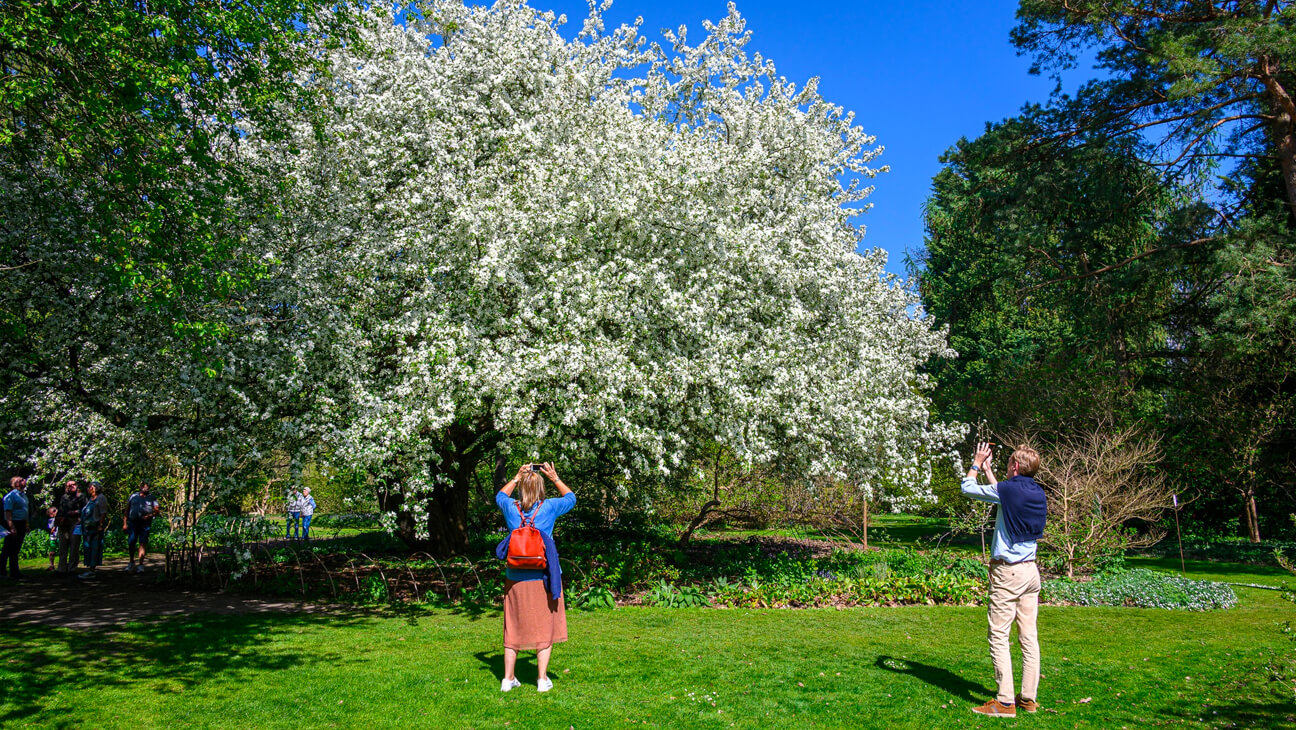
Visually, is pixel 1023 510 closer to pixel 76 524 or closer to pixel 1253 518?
pixel 76 524

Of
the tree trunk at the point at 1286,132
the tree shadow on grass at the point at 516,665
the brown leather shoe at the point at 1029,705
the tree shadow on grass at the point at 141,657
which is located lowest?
the brown leather shoe at the point at 1029,705

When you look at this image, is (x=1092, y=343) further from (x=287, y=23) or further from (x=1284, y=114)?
(x=287, y=23)

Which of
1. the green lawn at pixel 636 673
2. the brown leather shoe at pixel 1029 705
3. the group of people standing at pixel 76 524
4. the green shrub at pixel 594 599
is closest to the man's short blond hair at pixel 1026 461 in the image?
the brown leather shoe at pixel 1029 705

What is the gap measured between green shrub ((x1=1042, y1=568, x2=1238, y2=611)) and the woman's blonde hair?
29.9ft

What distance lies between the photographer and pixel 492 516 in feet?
64.3

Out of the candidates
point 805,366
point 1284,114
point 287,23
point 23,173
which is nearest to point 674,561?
point 805,366

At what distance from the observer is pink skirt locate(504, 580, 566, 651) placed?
598cm

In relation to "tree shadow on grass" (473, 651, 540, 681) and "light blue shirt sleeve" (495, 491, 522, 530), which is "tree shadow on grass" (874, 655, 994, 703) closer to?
"tree shadow on grass" (473, 651, 540, 681)

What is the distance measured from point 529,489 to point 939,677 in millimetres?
4167

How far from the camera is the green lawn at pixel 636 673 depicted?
5605 millimetres

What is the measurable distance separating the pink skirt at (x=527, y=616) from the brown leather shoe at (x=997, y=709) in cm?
338

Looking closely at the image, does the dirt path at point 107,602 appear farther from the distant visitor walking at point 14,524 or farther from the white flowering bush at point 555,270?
the white flowering bush at point 555,270

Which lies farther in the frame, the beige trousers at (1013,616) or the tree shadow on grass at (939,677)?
the tree shadow on grass at (939,677)

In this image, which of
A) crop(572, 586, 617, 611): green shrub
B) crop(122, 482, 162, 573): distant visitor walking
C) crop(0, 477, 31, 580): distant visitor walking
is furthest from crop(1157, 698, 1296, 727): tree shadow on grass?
crop(0, 477, 31, 580): distant visitor walking
